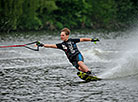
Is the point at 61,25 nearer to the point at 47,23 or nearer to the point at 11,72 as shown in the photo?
the point at 47,23

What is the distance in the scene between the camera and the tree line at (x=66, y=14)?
3741cm

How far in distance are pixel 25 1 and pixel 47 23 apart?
29.8 feet

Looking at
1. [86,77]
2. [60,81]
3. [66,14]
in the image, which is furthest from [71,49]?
[66,14]

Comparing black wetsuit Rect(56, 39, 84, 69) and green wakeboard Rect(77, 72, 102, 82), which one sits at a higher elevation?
black wetsuit Rect(56, 39, 84, 69)

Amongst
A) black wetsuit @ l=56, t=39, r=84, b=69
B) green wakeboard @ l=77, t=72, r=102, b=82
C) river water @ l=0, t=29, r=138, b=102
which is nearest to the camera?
river water @ l=0, t=29, r=138, b=102

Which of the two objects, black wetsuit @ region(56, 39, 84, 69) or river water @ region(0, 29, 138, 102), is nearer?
river water @ region(0, 29, 138, 102)

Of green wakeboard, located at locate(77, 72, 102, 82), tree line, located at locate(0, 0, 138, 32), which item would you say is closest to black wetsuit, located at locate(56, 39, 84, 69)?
green wakeboard, located at locate(77, 72, 102, 82)

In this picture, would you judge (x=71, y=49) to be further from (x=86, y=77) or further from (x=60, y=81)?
(x=60, y=81)

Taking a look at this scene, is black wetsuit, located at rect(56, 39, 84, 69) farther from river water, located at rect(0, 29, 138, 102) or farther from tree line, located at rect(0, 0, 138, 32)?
tree line, located at rect(0, 0, 138, 32)

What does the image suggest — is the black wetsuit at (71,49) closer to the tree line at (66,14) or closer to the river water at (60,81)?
the river water at (60,81)

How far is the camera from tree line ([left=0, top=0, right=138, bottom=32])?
37.4 meters

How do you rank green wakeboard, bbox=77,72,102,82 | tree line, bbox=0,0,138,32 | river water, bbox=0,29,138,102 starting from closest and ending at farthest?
river water, bbox=0,29,138,102 < green wakeboard, bbox=77,72,102,82 < tree line, bbox=0,0,138,32

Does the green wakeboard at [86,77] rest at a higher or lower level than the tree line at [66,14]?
lower

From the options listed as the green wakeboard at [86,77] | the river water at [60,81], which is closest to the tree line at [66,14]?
the river water at [60,81]
